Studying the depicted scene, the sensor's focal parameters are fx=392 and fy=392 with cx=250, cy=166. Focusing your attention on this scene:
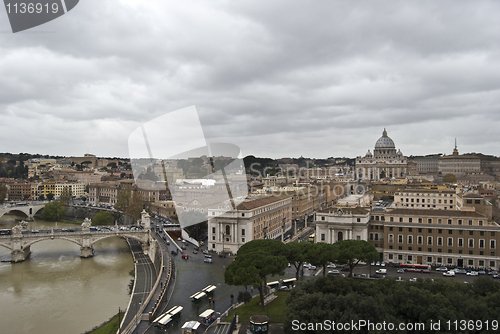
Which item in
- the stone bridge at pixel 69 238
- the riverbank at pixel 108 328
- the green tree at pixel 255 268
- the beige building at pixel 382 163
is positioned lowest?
the riverbank at pixel 108 328

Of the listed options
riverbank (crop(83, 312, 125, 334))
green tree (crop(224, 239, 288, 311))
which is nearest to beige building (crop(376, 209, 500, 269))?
green tree (crop(224, 239, 288, 311))

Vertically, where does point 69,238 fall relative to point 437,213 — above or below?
below

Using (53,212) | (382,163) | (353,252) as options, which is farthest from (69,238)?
(382,163)

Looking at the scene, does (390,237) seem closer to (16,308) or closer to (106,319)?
(106,319)

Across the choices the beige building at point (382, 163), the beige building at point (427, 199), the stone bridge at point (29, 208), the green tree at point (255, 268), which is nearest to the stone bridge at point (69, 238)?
the green tree at point (255, 268)

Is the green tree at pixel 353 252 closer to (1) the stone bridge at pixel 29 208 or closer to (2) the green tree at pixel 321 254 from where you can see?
(2) the green tree at pixel 321 254

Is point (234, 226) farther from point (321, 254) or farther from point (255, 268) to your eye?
point (255, 268)

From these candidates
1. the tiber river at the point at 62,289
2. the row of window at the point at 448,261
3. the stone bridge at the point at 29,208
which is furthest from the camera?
the stone bridge at the point at 29,208
